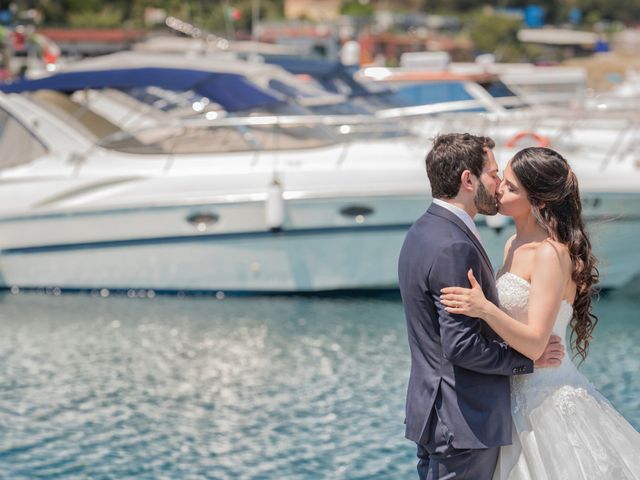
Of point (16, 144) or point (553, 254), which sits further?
point (16, 144)

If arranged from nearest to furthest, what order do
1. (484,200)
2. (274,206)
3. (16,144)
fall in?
(484,200) < (274,206) < (16,144)

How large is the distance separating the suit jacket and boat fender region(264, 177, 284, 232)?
6.25 metres

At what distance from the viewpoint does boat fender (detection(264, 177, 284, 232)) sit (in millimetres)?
9961

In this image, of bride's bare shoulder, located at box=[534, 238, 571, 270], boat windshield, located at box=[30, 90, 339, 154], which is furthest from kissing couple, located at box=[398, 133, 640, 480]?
boat windshield, located at box=[30, 90, 339, 154]

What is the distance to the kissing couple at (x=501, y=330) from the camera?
3611mm

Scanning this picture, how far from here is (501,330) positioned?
3.60 metres

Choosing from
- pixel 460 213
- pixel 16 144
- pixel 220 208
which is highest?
pixel 460 213

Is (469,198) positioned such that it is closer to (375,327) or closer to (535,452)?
(535,452)

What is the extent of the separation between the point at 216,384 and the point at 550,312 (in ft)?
15.0

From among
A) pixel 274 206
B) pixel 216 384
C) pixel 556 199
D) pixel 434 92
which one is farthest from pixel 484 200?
pixel 434 92

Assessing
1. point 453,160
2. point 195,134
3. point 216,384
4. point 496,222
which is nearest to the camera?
point 453,160

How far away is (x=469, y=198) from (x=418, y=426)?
758mm

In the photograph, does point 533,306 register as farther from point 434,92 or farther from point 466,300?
point 434,92

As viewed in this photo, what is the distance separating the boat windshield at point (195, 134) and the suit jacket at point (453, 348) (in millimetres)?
7018
